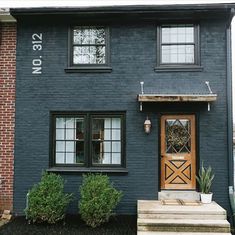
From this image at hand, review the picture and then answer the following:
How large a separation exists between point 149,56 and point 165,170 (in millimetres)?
3093

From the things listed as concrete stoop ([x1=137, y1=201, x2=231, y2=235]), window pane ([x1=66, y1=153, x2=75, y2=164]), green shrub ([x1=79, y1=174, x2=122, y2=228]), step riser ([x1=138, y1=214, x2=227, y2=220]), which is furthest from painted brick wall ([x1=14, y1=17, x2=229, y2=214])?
step riser ([x1=138, y1=214, x2=227, y2=220])

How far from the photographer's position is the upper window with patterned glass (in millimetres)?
9367

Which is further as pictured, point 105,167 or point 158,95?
point 105,167

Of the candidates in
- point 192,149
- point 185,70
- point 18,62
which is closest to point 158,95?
point 185,70

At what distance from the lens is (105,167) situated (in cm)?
911

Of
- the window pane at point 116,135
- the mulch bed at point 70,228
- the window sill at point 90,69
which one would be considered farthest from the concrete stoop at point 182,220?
the window sill at point 90,69

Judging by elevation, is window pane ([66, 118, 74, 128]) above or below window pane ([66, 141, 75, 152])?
above

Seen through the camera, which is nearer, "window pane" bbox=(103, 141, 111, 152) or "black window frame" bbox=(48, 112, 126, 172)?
"black window frame" bbox=(48, 112, 126, 172)

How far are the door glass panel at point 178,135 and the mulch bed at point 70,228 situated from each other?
2169 millimetres

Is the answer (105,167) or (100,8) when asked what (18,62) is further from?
(105,167)

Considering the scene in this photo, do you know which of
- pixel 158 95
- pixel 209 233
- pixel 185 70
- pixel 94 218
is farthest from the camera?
pixel 185 70

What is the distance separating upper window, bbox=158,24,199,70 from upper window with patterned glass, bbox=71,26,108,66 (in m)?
1.57

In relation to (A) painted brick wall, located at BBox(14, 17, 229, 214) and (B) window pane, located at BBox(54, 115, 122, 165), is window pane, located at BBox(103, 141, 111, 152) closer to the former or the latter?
(B) window pane, located at BBox(54, 115, 122, 165)

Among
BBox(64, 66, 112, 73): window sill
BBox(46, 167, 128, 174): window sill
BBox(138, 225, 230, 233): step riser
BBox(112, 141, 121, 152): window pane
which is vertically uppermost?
BBox(64, 66, 112, 73): window sill
